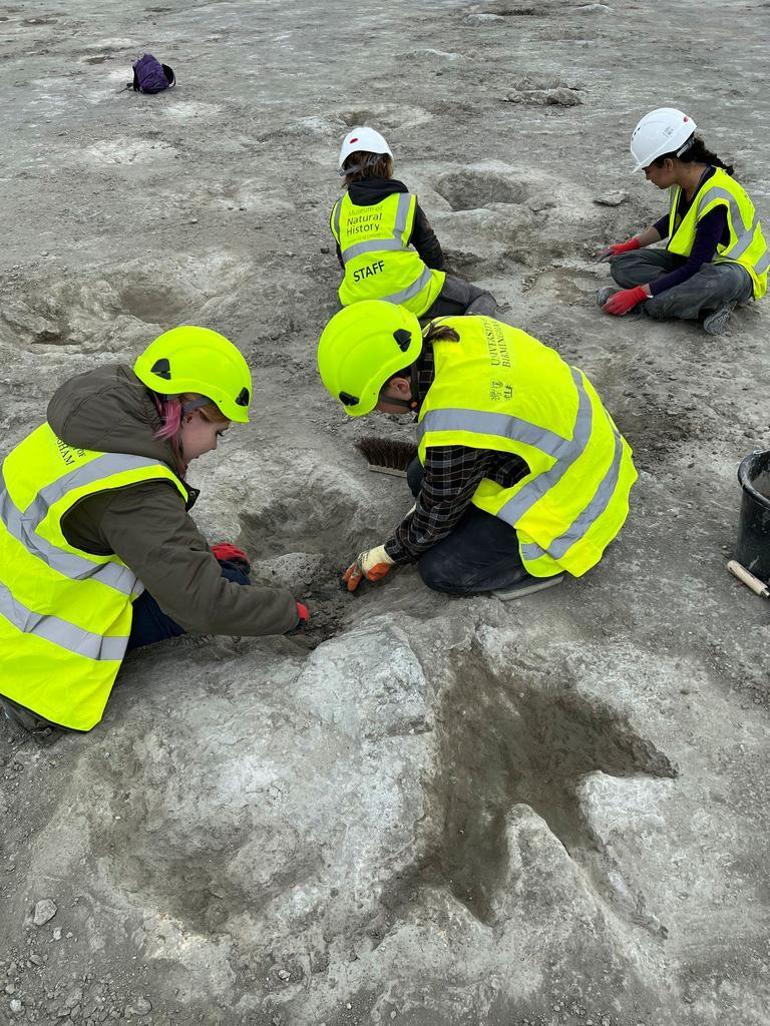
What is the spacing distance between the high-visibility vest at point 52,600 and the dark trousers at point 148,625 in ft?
0.71

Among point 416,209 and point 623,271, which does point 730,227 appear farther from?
point 416,209

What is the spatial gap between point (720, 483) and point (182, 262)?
399 centimetres

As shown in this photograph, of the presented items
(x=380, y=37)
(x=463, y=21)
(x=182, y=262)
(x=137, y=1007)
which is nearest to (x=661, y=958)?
(x=137, y=1007)

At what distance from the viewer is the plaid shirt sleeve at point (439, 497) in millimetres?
2674

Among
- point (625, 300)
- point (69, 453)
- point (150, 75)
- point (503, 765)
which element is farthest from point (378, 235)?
point (150, 75)

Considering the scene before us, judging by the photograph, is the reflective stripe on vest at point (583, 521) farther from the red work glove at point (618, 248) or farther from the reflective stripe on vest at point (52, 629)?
the red work glove at point (618, 248)

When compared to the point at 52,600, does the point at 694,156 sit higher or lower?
higher

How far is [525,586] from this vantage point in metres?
2.94

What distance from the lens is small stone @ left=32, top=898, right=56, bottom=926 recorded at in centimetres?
208

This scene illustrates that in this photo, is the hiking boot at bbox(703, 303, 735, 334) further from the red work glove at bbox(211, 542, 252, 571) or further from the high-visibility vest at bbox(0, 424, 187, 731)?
the high-visibility vest at bbox(0, 424, 187, 731)

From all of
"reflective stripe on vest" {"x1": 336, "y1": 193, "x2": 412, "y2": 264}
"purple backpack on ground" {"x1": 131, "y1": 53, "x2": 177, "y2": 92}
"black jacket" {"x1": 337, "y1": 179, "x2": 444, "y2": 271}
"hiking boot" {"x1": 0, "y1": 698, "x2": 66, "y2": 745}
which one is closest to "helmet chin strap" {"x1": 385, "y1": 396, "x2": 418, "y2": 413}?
"hiking boot" {"x1": 0, "y1": 698, "x2": 66, "y2": 745}

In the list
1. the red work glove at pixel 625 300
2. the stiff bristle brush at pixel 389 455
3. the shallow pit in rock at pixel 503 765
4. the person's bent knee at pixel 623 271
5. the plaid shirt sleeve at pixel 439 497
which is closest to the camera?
the shallow pit in rock at pixel 503 765

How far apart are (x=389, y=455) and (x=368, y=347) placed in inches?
50.8

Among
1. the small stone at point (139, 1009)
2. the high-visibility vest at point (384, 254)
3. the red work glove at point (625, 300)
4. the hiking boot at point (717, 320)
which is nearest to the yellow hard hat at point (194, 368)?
the small stone at point (139, 1009)
